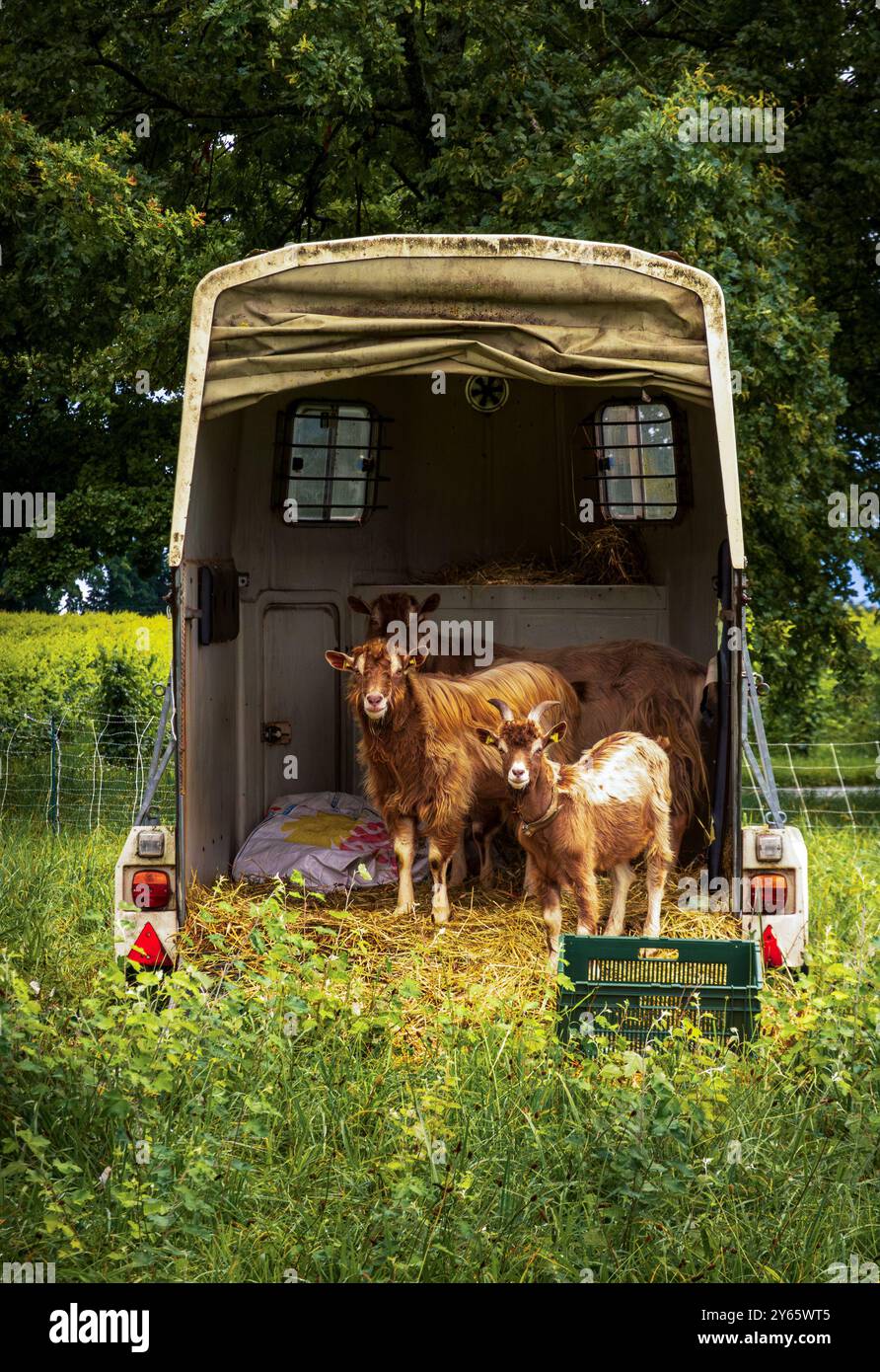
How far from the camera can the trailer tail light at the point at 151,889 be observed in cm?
636

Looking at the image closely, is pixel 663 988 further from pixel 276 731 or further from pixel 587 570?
pixel 587 570

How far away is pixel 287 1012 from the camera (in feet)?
18.1

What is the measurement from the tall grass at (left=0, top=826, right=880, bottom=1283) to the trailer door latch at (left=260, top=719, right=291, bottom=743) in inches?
110

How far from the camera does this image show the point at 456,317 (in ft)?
21.3

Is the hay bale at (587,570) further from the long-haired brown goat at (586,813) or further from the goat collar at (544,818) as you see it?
the goat collar at (544,818)

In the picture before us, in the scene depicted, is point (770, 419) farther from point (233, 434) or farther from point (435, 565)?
point (233, 434)

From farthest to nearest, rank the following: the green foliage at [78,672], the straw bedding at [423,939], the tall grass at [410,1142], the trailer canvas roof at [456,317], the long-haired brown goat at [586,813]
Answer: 1. the green foliage at [78,672]
2. the trailer canvas roof at [456,317]
3. the long-haired brown goat at [586,813]
4. the straw bedding at [423,939]
5. the tall grass at [410,1142]

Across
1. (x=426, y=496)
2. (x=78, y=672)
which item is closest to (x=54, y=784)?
(x=78, y=672)

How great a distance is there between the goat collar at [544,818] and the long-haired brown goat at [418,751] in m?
0.88

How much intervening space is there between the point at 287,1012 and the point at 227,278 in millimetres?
3087

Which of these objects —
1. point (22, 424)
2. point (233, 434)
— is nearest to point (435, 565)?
point (233, 434)

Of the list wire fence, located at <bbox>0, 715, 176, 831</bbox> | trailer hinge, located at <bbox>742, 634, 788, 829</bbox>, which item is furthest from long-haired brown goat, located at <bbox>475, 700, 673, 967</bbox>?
wire fence, located at <bbox>0, 715, 176, 831</bbox>

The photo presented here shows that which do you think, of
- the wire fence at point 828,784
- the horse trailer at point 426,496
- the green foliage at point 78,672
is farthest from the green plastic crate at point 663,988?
the green foliage at point 78,672

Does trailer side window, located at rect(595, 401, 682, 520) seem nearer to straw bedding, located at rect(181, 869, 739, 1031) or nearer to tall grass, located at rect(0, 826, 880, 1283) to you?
straw bedding, located at rect(181, 869, 739, 1031)
